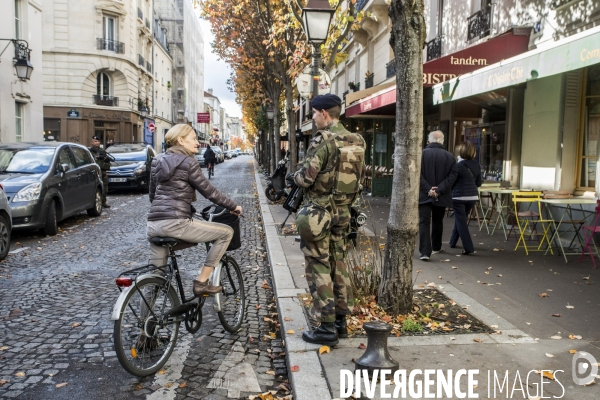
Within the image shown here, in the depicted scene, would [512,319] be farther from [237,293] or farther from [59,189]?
[59,189]

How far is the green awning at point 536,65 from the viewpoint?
6028mm

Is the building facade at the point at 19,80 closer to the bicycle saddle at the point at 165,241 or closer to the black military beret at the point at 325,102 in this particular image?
the bicycle saddle at the point at 165,241

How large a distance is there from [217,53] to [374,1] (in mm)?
8588

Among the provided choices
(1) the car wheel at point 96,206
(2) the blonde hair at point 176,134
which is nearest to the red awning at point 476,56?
(2) the blonde hair at point 176,134

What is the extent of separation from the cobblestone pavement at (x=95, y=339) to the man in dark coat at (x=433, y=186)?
7.17ft

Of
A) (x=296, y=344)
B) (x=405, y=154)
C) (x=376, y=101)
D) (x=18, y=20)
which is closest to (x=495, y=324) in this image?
(x=405, y=154)

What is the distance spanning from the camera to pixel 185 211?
4.26m

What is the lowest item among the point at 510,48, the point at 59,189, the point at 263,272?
the point at 263,272

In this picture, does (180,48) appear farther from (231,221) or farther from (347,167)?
(347,167)

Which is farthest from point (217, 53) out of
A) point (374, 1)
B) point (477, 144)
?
point (477, 144)

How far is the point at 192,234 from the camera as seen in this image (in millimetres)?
4277

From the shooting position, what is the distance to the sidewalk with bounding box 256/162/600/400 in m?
3.73

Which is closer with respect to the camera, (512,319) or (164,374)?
(164,374)

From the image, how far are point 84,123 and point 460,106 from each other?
29312 millimetres
